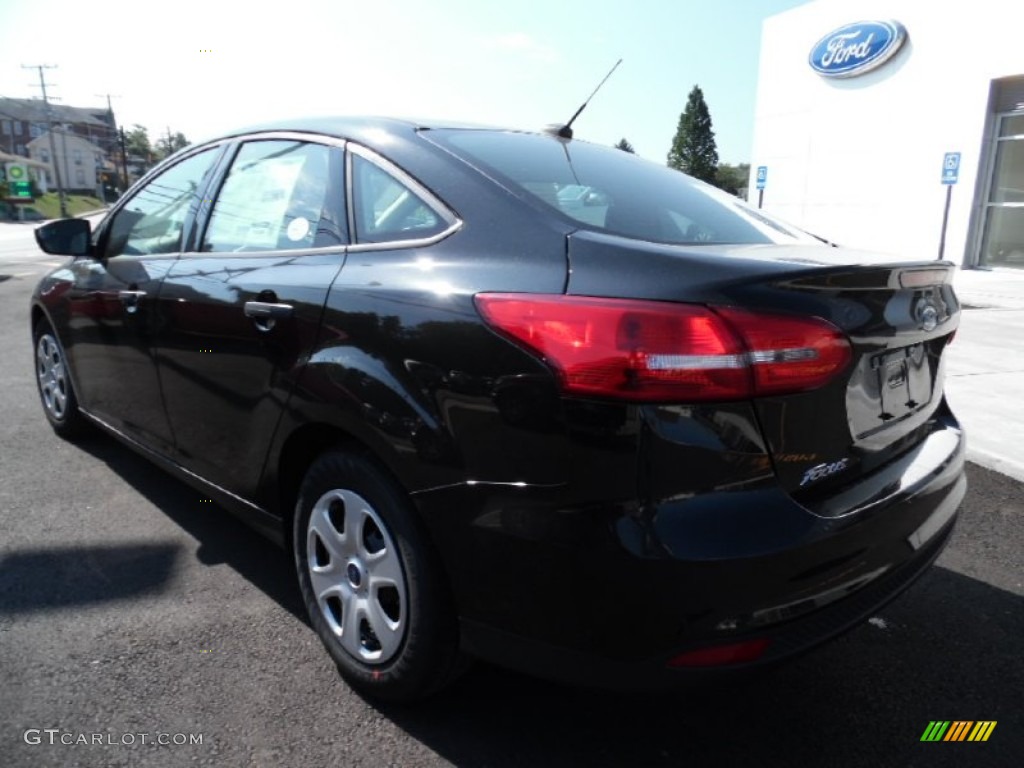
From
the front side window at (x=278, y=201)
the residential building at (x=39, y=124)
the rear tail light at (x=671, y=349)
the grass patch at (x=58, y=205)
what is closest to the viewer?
the rear tail light at (x=671, y=349)

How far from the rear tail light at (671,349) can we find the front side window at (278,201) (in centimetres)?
94

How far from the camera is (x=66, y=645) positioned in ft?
7.95

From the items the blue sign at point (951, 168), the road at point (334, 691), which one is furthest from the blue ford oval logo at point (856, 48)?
the road at point (334, 691)

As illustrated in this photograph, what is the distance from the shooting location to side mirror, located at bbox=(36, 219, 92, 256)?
12.2 ft

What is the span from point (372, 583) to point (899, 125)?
70.7 feet

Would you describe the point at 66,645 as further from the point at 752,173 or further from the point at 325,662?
the point at 752,173

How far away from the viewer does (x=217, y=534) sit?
10.7ft

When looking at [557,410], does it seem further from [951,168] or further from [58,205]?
[58,205]

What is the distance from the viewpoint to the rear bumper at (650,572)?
155 centimetres

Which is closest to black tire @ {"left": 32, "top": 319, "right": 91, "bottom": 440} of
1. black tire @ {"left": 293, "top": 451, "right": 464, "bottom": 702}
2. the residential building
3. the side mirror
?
the side mirror

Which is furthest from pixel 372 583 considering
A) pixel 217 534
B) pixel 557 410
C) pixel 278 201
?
pixel 217 534

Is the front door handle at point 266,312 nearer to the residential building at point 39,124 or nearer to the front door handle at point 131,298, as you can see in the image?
the front door handle at point 131,298

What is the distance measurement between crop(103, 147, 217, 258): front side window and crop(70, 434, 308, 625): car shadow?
44.1 inches

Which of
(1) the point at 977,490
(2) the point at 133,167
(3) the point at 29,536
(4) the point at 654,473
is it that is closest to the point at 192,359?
(3) the point at 29,536
